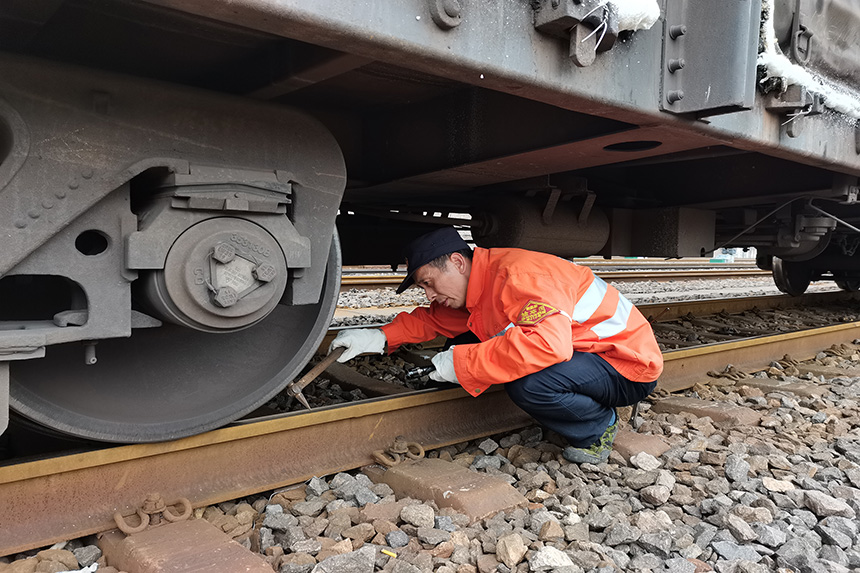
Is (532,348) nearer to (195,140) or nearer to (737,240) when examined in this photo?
(195,140)

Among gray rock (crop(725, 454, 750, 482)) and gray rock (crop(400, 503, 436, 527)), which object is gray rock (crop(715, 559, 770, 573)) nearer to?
gray rock (crop(725, 454, 750, 482))

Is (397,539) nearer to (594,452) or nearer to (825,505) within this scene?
(594,452)

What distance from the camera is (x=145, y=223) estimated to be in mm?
2119

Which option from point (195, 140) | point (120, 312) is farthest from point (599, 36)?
point (120, 312)

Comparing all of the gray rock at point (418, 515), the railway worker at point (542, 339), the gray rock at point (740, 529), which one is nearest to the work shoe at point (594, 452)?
the railway worker at point (542, 339)

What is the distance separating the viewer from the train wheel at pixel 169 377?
2.28 metres

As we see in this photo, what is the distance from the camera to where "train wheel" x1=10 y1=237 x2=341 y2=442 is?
228cm

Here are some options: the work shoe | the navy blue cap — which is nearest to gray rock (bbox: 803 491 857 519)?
the work shoe

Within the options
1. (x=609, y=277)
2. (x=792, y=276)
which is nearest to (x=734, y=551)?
(x=792, y=276)

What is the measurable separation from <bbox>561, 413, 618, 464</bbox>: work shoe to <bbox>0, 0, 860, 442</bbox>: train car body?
4.21 ft

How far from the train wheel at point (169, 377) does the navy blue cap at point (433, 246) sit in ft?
1.99

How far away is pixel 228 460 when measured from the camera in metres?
2.55

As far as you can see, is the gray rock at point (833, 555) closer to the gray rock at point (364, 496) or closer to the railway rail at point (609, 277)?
the gray rock at point (364, 496)

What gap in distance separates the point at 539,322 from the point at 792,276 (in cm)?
765
